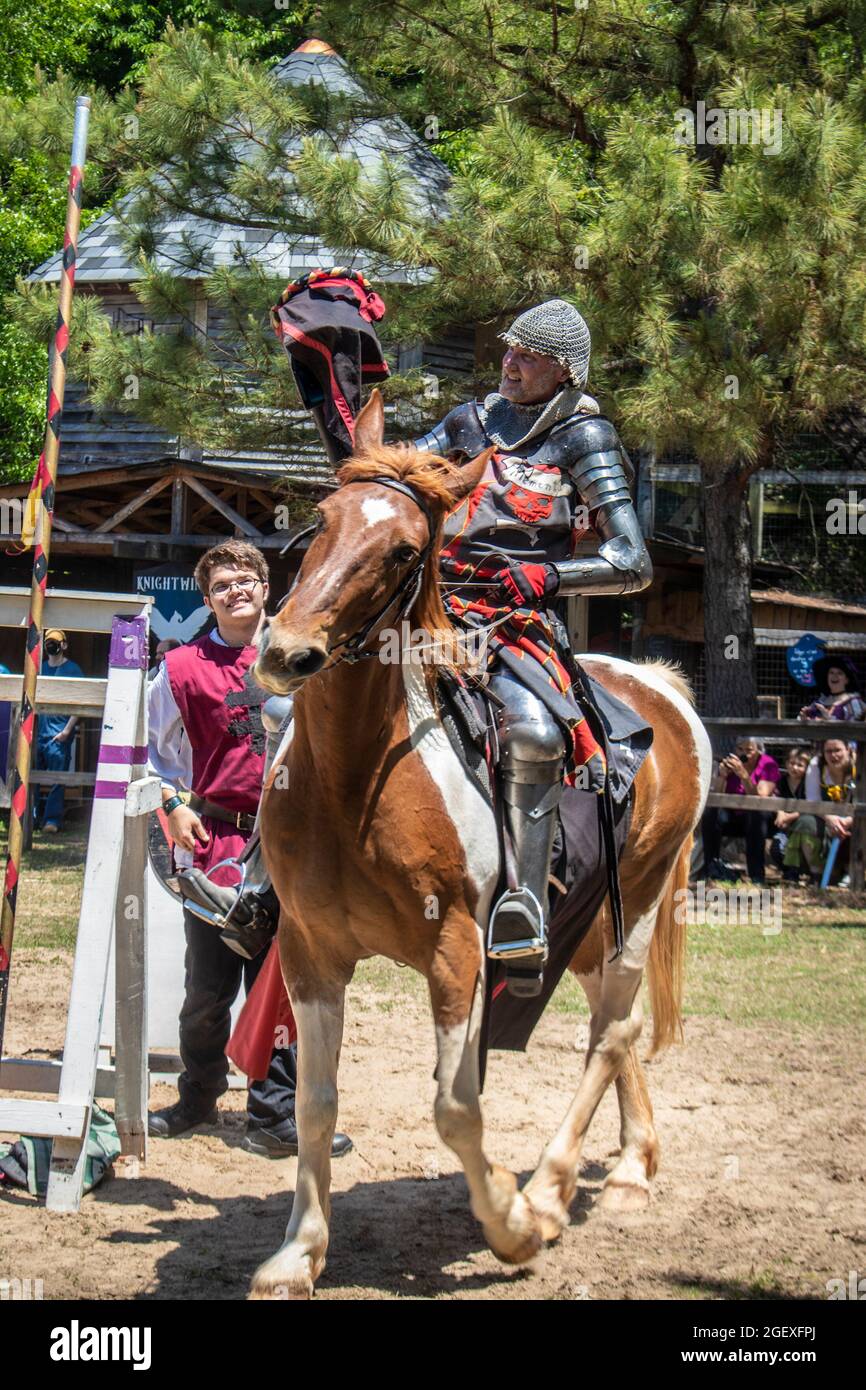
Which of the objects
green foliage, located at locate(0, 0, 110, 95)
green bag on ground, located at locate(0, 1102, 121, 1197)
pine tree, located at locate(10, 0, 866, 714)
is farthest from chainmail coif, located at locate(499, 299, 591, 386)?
green foliage, located at locate(0, 0, 110, 95)

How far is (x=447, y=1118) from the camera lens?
3846mm

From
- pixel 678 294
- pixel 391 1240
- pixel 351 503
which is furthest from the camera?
pixel 678 294

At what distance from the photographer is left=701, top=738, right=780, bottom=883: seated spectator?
43.4 ft

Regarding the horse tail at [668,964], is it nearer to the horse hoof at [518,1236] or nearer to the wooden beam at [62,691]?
the horse hoof at [518,1236]

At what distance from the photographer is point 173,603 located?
17.1 m

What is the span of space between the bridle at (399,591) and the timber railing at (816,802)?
873 centimetres

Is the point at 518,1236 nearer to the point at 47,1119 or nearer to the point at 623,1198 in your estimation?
the point at 623,1198

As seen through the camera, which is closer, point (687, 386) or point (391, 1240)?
point (391, 1240)

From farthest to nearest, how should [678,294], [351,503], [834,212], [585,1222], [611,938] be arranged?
[678,294], [834,212], [611,938], [585,1222], [351,503]

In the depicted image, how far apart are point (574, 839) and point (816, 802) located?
27.2ft

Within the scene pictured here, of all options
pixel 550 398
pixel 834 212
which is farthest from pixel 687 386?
pixel 550 398

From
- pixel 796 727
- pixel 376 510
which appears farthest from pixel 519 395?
pixel 796 727
